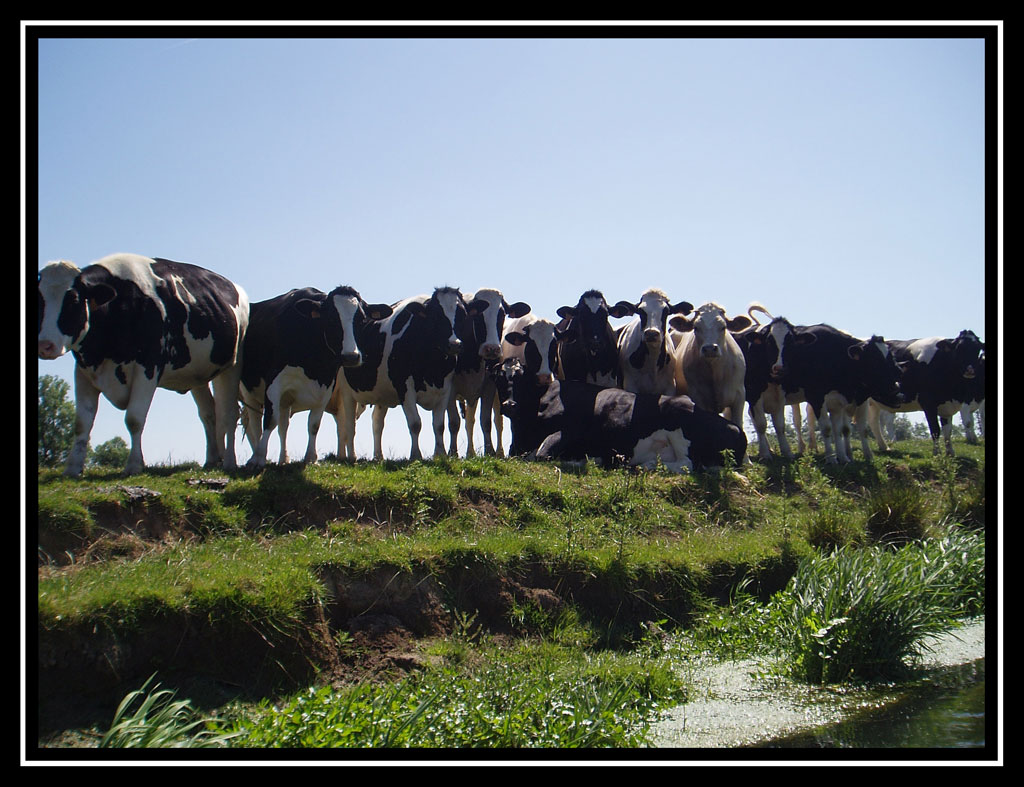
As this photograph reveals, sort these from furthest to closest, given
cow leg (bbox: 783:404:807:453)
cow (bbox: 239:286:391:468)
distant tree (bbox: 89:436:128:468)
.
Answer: distant tree (bbox: 89:436:128:468) → cow leg (bbox: 783:404:807:453) → cow (bbox: 239:286:391:468)

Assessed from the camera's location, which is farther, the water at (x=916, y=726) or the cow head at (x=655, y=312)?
the cow head at (x=655, y=312)

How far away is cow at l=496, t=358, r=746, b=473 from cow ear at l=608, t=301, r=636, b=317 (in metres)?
2.57

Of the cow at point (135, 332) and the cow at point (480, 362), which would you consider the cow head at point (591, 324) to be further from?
the cow at point (135, 332)

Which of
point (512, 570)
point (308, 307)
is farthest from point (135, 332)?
point (512, 570)

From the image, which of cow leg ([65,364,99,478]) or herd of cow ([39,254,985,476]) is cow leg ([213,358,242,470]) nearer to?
herd of cow ([39,254,985,476])

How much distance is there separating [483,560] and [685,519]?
11.2 feet

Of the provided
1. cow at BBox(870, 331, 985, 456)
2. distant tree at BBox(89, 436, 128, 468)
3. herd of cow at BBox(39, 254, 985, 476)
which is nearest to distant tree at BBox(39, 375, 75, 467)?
distant tree at BBox(89, 436, 128, 468)

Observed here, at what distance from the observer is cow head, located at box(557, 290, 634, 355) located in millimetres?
16078

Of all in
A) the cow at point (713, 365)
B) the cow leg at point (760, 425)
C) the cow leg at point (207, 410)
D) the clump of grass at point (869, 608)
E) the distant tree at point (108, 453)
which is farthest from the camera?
the distant tree at point (108, 453)

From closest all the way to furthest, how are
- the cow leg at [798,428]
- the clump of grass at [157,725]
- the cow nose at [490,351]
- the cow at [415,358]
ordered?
1. the clump of grass at [157,725]
2. the cow at [415,358]
3. the cow nose at [490,351]
4. the cow leg at [798,428]

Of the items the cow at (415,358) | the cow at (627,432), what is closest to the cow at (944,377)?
the cow at (627,432)

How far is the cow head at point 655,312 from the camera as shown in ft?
51.5

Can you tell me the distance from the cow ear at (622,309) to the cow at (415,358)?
115 inches
